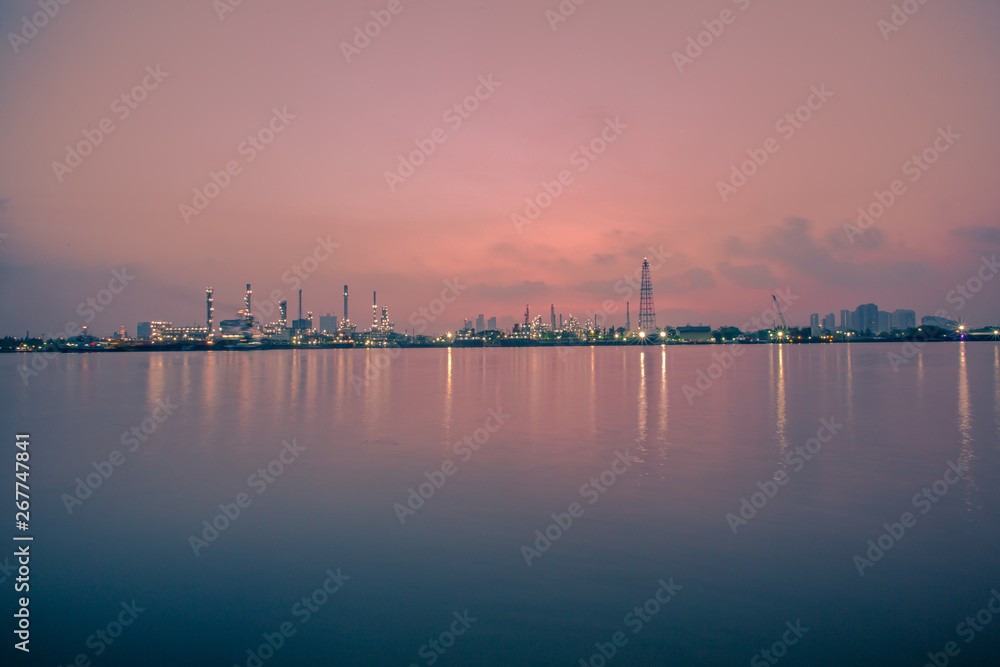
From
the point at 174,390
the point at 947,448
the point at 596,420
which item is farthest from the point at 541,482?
the point at 174,390

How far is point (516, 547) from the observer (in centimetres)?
750

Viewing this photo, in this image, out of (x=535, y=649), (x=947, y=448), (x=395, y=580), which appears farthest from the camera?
(x=947, y=448)

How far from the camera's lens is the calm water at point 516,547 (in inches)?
208

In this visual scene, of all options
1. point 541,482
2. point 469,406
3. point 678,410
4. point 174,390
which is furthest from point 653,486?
point 174,390

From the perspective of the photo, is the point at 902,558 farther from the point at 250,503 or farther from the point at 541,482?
the point at 250,503

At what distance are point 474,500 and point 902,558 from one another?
6.11 metres

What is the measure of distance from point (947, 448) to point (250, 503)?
1572cm

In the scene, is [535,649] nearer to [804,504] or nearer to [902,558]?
[902,558]

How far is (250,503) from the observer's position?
9781 millimetres

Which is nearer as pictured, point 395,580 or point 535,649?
point 535,649

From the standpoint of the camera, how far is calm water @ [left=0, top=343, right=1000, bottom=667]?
5.28m

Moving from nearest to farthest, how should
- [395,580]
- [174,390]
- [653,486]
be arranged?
1. [395,580]
2. [653,486]
3. [174,390]

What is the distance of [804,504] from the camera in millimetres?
9219

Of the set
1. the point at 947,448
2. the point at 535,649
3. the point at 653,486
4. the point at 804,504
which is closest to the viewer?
the point at 535,649
